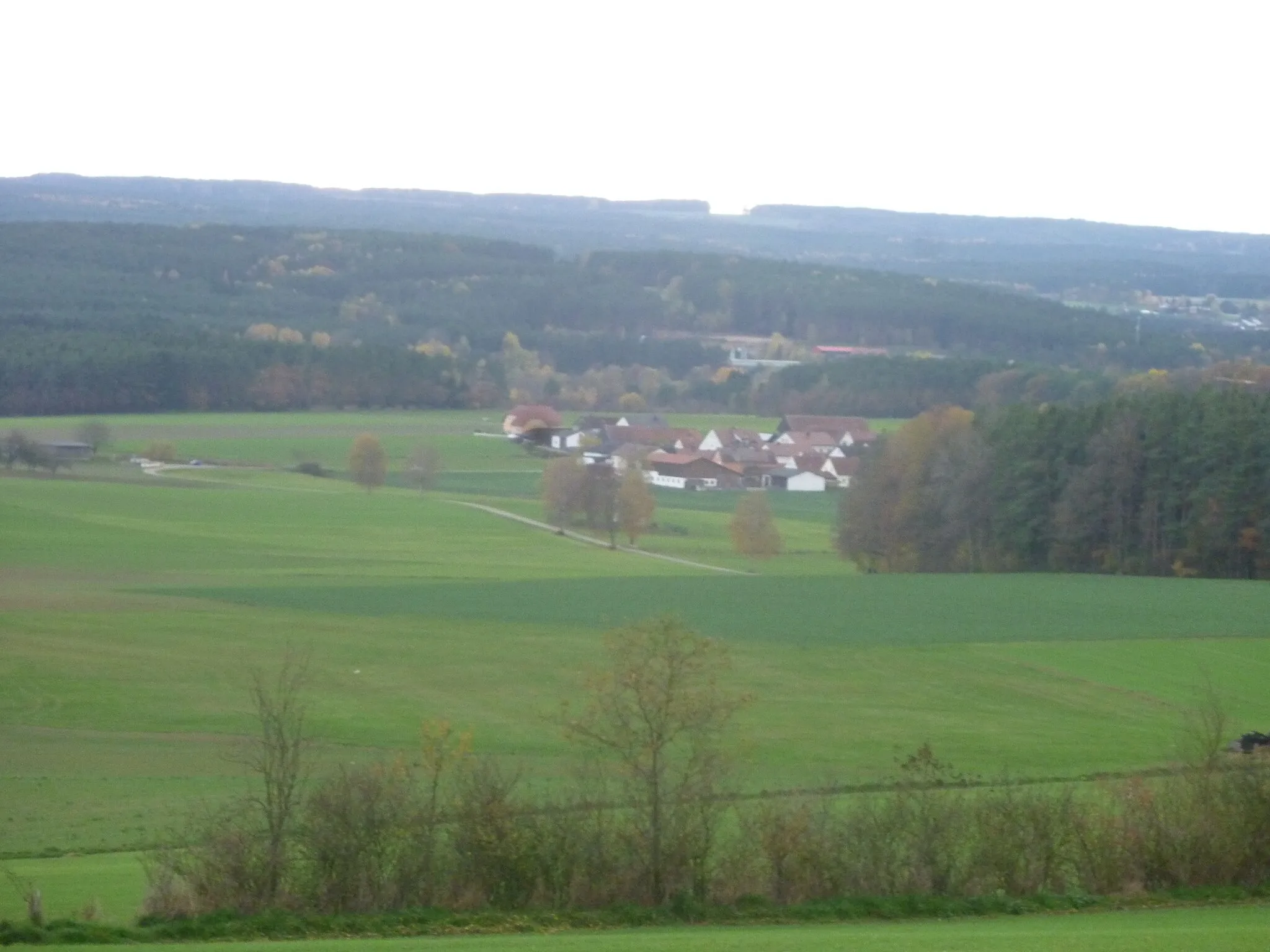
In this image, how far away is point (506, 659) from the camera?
30031 mm

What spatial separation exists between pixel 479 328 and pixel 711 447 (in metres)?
49.9

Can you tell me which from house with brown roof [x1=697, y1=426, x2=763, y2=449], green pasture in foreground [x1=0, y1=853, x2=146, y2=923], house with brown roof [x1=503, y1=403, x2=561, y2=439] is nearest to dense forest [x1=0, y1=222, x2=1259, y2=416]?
house with brown roof [x1=503, y1=403, x2=561, y2=439]

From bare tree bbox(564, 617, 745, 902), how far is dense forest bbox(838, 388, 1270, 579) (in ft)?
103

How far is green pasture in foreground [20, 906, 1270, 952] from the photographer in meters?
12.7

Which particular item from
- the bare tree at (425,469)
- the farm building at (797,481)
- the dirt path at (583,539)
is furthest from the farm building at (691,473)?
the dirt path at (583,539)

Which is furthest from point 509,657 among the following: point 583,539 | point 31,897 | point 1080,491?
point 583,539

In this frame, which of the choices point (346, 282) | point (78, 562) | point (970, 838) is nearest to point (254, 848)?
point (970, 838)

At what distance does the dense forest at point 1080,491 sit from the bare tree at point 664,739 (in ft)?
103

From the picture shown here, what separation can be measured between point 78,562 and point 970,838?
98.2 ft

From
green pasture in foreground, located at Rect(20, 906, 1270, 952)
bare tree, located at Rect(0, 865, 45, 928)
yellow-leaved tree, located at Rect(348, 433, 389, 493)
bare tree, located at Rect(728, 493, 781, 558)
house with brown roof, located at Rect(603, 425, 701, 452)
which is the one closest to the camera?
green pasture in foreground, located at Rect(20, 906, 1270, 952)

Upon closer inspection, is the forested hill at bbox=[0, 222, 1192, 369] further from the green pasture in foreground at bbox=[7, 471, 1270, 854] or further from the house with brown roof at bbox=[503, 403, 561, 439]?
the green pasture in foreground at bbox=[7, 471, 1270, 854]

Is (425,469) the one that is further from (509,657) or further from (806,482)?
(509,657)

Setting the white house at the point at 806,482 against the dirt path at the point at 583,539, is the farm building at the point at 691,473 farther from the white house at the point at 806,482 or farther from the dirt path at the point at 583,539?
the dirt path at the point at 583,539

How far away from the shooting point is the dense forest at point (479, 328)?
288 feet
